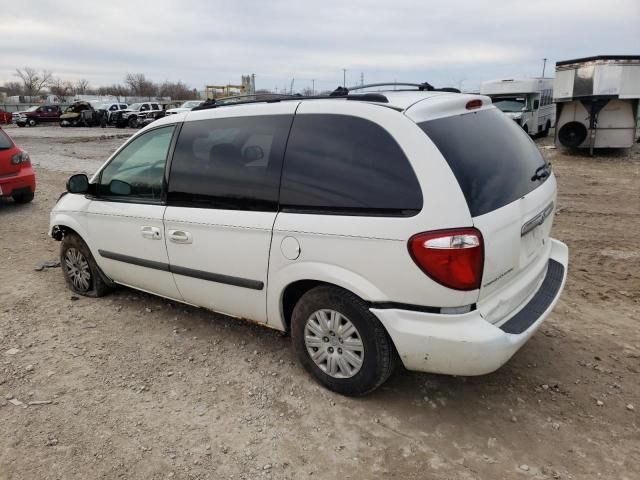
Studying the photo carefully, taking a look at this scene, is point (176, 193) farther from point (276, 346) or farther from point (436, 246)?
point (436, 246)

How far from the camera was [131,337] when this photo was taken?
12.6ft

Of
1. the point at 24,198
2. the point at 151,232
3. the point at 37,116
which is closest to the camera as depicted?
the point at 151,232

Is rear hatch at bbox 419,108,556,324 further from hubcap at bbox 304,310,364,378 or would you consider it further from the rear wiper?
hubcap at bbox 304,310,364,378

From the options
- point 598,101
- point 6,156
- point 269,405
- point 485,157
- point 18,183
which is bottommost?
point 269,405

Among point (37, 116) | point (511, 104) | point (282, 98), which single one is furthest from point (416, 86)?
point (37, 116)

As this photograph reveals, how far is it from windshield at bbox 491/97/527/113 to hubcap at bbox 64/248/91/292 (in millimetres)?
16417

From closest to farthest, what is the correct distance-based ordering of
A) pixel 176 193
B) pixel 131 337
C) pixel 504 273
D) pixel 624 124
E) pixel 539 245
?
pixel 504 273
pixel 539 245
pixel 176 193
pixel 131 337
pixel 624 124

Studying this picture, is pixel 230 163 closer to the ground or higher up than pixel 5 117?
closer to the ground

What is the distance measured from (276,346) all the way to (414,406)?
1156mm

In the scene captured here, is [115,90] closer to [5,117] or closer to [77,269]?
[5,117]

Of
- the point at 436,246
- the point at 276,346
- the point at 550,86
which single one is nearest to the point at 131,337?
the point at 276,346

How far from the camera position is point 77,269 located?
4.59 m

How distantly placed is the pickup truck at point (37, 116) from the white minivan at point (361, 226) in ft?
122

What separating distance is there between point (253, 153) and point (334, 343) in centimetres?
129
